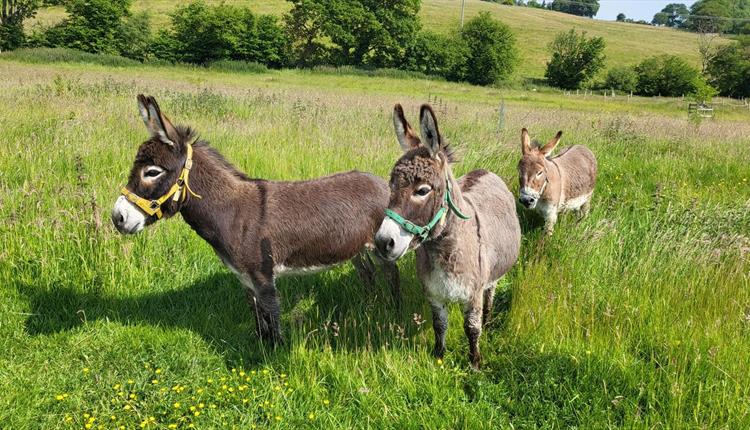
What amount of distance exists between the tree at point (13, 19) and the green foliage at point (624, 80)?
70994 mm

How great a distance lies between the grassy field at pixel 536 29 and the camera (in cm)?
6912

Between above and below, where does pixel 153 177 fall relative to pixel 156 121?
below

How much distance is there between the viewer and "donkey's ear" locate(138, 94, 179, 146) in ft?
10.3

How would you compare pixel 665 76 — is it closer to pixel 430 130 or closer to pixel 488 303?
pixel 488 303

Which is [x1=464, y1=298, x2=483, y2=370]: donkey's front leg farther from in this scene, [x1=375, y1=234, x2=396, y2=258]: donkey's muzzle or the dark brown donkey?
the dark brown donkey

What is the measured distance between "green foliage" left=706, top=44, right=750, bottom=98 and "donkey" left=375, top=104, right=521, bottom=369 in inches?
2769

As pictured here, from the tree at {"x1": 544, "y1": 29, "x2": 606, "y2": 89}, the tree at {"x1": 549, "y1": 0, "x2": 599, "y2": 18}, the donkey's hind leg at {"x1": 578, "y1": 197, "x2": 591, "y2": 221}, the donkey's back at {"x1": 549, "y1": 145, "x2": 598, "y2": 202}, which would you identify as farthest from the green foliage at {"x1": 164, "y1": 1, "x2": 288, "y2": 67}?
the tree at {"x1": 549, "y1": 0, "x2": 599, "y2": 18}

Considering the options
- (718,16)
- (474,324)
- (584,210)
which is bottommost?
(474,324)

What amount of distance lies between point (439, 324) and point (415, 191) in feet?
4.20

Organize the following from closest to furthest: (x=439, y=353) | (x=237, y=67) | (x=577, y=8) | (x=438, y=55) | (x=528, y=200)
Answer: (x=439, y=353) < (x=528, y=200) < (x=237, y=67) < (x=438, y=55) < (x=577, y=8)

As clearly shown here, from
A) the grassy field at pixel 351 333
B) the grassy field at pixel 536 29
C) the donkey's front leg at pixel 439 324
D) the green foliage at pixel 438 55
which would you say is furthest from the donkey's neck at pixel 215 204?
the grassy field at pixel 536 29

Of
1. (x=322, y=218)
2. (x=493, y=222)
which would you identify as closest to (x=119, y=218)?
(x=322, y=218)

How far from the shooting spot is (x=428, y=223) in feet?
8.76

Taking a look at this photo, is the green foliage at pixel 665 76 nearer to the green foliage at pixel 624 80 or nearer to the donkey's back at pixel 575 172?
the green foliage at pixel 624 80
